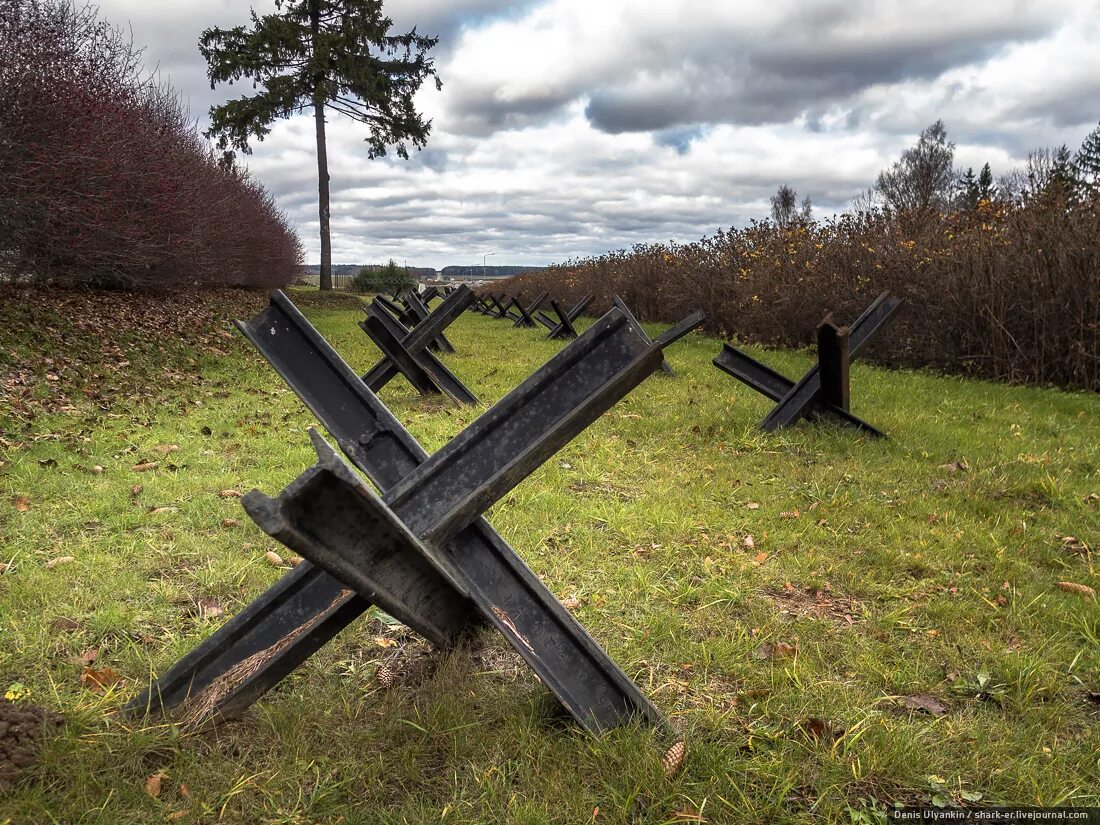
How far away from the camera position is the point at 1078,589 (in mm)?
3346

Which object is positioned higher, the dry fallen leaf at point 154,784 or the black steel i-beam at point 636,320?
the black steel i-beam at point 636,320

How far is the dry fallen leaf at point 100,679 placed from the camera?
2412 mm

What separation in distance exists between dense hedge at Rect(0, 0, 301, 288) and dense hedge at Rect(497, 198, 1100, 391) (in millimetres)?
11632

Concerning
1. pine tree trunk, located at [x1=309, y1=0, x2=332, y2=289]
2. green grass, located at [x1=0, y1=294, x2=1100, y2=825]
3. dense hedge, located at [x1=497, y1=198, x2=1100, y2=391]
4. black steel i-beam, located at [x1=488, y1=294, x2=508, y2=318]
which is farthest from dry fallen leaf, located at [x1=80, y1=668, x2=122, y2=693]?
pine tree trunk, located at [x1=309, y1=0, x2=332, y2=289]

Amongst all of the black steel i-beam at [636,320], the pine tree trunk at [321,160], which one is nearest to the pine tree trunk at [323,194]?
the pine tree trunk at [321,160]

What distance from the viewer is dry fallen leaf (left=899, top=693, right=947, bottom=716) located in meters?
2.43

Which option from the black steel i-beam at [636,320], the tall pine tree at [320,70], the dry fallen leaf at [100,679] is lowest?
the dry fallen leaf at [100,679]

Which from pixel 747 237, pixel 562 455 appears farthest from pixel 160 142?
pixel 562 455

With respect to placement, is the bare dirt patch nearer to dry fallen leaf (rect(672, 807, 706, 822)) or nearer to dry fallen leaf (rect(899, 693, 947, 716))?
dry fallen leaf (rect(899, 693, 947, 716))

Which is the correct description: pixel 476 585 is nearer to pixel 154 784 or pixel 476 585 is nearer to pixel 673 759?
Result: pixel 673 759

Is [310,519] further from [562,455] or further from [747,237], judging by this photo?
[747,237]

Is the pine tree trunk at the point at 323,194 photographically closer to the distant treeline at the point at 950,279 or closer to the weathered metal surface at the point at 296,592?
the distant treeline at the point at 950,279

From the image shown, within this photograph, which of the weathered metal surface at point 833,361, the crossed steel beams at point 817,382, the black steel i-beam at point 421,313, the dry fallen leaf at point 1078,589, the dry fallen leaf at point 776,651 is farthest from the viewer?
the black steel i-beam at point 421,313

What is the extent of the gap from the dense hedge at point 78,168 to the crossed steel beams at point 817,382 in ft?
32.6
